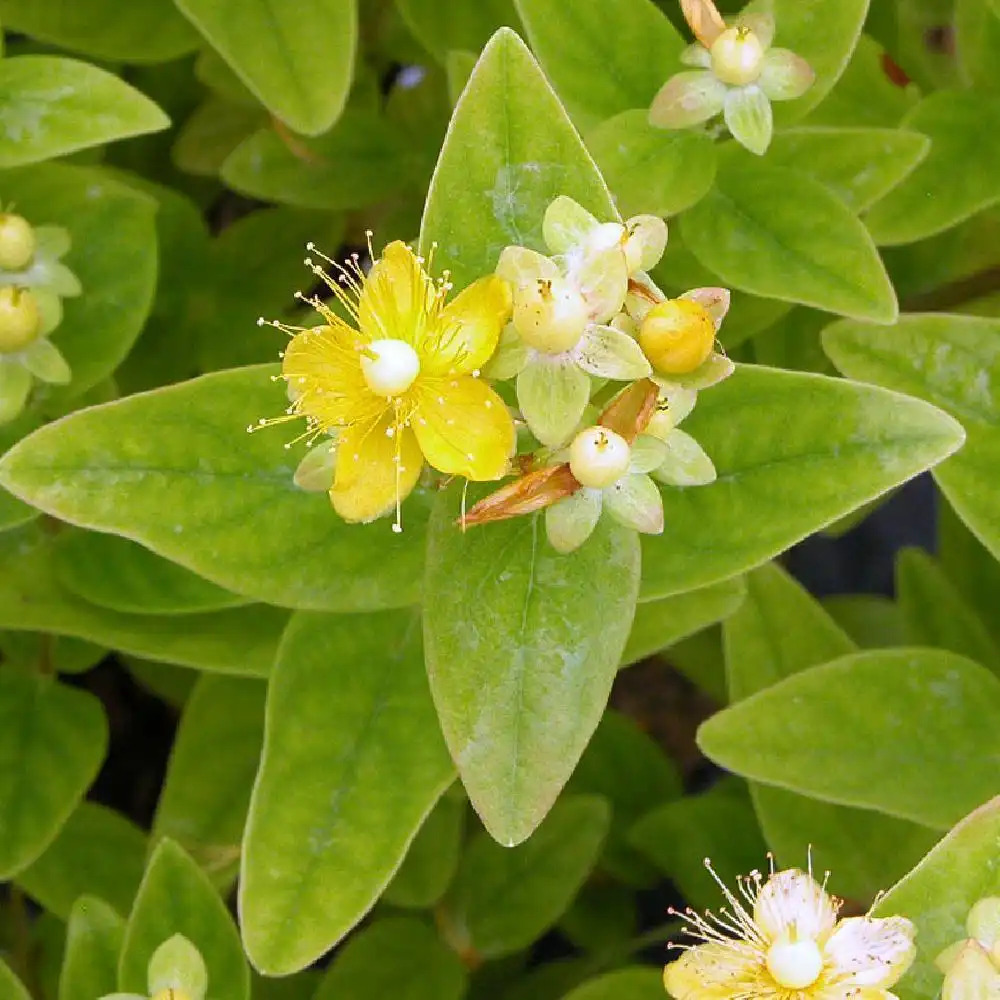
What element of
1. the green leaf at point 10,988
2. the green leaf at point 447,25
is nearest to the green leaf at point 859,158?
the green leaf at point 447,25

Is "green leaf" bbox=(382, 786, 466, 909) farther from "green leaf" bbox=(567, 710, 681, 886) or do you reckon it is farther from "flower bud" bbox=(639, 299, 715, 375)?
"flower bud" bbox=(639, 299, 715, 375)

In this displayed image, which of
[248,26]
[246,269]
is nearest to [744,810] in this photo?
[246,269]

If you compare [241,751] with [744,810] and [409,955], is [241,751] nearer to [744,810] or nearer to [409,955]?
[409,955]

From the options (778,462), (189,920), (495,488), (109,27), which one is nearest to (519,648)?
(495,488)

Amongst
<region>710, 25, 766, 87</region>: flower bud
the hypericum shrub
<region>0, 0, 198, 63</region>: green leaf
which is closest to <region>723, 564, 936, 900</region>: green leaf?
the hypericum shrub

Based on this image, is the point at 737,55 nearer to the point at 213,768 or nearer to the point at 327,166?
the point at 327,166

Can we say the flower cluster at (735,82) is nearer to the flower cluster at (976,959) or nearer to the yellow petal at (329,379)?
the yellow petal at (329,379)
